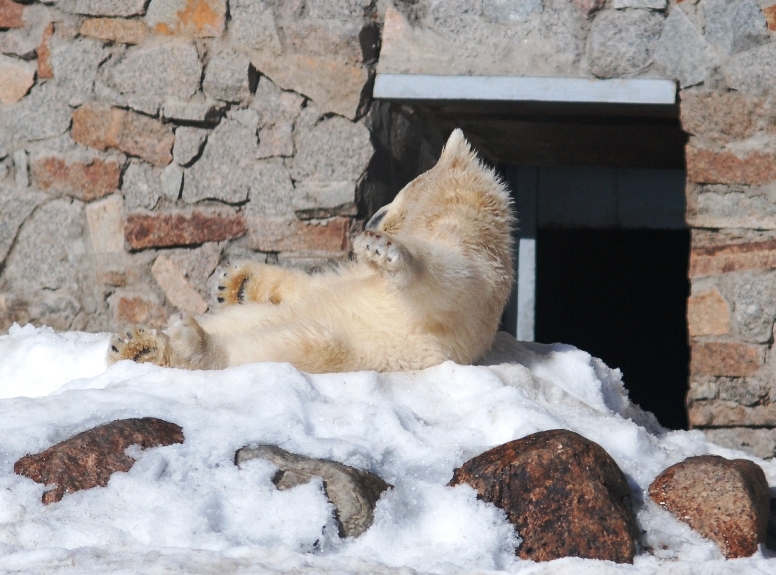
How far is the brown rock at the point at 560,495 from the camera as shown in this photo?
2066 millimetres

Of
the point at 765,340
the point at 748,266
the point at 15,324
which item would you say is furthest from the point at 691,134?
the point at 15,324

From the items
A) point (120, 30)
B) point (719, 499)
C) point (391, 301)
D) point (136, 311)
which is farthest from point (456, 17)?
point (719, 499)

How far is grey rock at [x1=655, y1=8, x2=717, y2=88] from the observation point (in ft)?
13.2

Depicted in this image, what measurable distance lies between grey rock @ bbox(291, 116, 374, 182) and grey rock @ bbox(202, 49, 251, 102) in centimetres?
35

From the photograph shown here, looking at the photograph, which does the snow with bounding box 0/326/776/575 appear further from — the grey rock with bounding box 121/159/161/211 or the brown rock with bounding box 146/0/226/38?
the brown rock with bounding box 146/0/226/38

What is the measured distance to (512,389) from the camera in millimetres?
2895

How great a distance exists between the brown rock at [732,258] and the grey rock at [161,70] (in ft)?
7.99

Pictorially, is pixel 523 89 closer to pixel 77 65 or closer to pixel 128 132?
pixel 128 132

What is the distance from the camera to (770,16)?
3.95m

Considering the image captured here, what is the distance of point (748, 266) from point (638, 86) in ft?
3.02

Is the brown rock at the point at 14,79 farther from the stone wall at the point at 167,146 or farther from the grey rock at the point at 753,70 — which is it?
the grey rock at the point at 753,70

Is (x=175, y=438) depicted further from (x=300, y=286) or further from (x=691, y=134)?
(x=691, y=134)

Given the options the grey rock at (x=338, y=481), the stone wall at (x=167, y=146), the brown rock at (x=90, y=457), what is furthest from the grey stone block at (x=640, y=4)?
the brown rock at (x=90, y=457)

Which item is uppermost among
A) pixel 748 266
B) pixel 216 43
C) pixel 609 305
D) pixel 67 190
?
pixel 216 43
